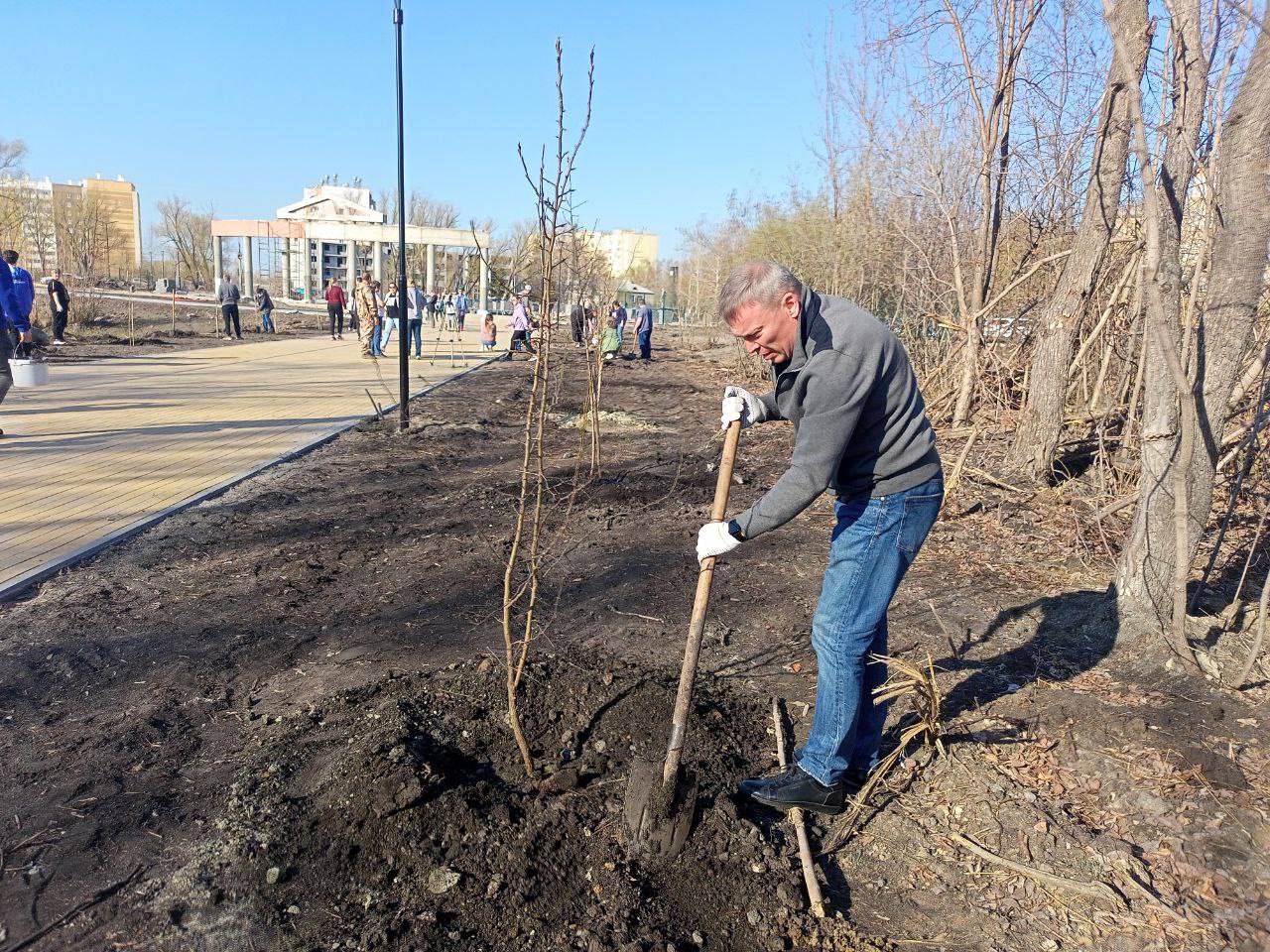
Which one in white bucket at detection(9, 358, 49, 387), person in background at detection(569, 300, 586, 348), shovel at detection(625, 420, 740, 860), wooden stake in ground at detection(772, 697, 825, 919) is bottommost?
wooden stake in ground at detection(772, 697, 825, 919)

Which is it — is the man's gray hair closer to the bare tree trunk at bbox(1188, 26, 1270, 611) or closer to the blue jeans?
the blue jeans

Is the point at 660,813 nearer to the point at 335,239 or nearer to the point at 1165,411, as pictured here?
the point at 1165,411

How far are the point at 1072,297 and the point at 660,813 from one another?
18.2ft

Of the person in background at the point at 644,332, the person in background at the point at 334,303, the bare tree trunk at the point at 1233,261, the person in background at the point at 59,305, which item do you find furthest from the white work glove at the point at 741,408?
the person in background at the point at 334,303

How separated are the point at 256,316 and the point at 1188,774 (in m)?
34.5

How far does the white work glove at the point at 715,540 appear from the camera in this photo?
8.32 ft

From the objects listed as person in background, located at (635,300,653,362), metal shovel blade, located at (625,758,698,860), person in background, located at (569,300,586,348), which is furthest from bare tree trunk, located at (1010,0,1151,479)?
person in background, located at (635,300,653,362)

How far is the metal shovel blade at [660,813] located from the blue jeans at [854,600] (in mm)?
479

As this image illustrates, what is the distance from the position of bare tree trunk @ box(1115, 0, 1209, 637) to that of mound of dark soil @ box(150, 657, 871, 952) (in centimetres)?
200

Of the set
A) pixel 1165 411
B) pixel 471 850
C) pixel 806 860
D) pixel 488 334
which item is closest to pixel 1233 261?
pixel 1165 411

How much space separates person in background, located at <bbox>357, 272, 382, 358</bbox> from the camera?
15438 millimetres

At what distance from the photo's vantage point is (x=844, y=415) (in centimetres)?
238

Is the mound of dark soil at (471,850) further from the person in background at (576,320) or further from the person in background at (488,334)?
the person in background at (488,334)

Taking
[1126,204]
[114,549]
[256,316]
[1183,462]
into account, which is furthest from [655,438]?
[256,316]
